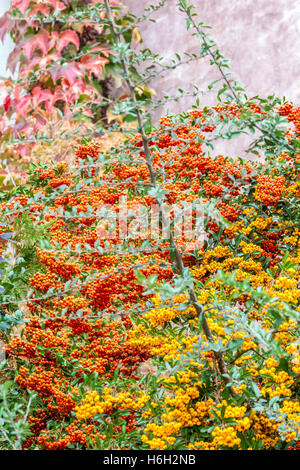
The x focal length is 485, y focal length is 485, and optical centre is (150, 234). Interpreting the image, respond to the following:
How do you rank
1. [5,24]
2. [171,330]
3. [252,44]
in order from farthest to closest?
[5,24] → [252,44] → [171,330]

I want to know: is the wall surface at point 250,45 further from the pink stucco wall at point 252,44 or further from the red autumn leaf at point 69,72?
the red autumn leaf at point 69,72

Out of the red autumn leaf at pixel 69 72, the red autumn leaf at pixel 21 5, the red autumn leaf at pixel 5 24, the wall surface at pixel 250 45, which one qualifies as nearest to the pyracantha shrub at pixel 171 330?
the red autumn leaf at pixel 69 72

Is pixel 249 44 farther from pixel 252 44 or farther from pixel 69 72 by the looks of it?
pixel 69 72

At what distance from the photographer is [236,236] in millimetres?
2297

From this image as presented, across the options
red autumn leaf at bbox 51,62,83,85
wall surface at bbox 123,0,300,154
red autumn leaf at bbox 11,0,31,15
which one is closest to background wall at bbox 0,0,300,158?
wall surface at bbox 123,0,300,154

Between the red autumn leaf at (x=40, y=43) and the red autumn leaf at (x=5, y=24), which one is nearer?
the red autumn leaf at (x=40, y=43)

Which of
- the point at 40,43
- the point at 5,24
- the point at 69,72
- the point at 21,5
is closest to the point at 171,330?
the point at 69,72

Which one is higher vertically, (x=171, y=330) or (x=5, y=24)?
(x=5, y=24)

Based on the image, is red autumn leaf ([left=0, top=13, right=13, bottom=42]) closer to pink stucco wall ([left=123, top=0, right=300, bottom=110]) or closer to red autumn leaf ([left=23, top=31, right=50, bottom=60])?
red autumn leaf ([left=23, top=31, right=50, bottom=60])

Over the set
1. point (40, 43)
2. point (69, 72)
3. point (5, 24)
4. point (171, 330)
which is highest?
point (5, 24)

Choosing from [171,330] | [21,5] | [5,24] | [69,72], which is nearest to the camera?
[171,330]
